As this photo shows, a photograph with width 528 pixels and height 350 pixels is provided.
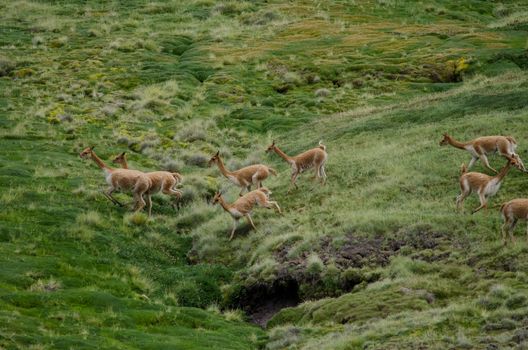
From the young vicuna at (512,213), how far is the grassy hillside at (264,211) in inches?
22.5

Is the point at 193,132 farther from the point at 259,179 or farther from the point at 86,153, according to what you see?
the point at 259,179

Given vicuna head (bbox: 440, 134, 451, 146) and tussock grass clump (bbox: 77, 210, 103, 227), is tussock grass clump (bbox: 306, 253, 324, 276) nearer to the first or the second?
tussock grass clump (bbox: 77, 210, 103, 227)

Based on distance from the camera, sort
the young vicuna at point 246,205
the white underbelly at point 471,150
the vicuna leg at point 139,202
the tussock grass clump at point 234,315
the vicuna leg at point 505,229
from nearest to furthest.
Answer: the vicuna leg at point 505,229 → the tussock grass clump at point 234,315 → the young vicuna at point 246,205 → the white underbelly at point 471,150 → the vicuna leg at point 139,202

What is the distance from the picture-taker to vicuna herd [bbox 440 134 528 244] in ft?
71.3

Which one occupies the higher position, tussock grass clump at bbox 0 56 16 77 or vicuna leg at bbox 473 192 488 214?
vicuna leg at bbox 473 192 488 214

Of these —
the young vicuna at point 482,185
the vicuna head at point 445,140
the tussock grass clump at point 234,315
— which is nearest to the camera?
the tussock grass clump at point 234,315

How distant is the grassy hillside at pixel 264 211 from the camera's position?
1978 centimetres

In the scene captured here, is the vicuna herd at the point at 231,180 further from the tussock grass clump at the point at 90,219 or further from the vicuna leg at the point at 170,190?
the tussock grass clump at the point at 90,219

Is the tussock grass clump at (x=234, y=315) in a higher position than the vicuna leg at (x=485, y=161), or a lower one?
lower

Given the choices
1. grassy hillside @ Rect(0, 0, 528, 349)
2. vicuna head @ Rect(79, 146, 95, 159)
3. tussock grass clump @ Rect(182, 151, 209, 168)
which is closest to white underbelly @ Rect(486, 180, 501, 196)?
grassy hillside @ Rect(0, 0, 528, 349)

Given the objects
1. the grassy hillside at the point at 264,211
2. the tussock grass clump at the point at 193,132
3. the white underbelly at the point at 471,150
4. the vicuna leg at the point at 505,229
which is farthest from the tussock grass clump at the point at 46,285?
the tussock grass clump at the point at 193,132

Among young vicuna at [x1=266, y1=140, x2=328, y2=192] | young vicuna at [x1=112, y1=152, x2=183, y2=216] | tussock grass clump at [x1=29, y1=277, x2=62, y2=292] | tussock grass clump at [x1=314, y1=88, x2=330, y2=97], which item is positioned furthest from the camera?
tussock grass clump at [x1=314, y1=88, x2=330, y2=97]

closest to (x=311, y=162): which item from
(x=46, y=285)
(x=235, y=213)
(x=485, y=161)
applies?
(x=235, y=213)

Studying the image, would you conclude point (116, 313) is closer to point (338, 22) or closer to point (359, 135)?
point (359, 135)
